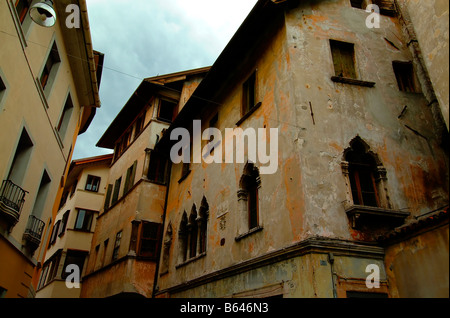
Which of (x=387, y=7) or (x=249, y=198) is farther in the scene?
(x=387, y=7)

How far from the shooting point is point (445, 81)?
6371 mm

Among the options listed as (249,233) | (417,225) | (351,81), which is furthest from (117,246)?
(417,225)

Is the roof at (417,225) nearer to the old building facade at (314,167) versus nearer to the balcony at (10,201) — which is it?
the old building facade at (314,167)

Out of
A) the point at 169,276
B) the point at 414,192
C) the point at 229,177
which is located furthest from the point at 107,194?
the point at 414,192

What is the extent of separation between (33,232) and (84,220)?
50.2 ft

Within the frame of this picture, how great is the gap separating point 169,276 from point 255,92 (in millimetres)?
7572

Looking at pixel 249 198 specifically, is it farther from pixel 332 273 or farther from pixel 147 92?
pixel 147 92

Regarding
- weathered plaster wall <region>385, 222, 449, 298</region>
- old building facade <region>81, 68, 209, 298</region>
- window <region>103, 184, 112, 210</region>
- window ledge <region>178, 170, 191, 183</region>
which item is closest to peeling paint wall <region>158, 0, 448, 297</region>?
weathered plaster wall <region>385, 222, 449, 298</region>

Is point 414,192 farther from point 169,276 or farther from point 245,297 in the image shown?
point 169,276

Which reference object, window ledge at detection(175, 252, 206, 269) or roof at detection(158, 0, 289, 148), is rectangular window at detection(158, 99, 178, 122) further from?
window ledge at detection(175, 252, 206, 269)

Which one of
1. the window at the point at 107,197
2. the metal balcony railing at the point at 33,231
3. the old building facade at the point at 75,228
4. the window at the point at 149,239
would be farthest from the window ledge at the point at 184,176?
the old building facade at the point at 75,228

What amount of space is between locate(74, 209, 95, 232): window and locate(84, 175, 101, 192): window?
1871 millimetres

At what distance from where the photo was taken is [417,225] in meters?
5.97

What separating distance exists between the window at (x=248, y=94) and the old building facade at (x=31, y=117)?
5370 millimetres
